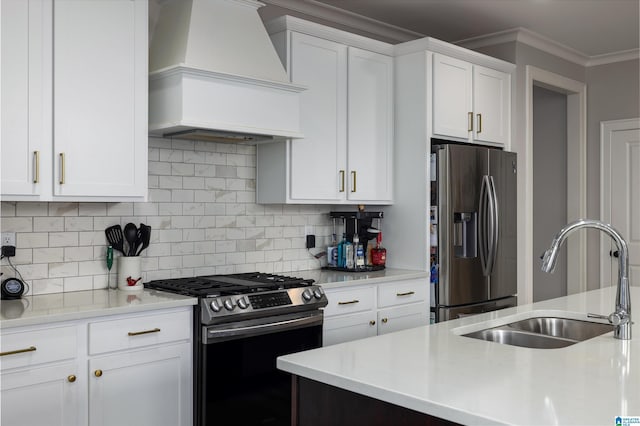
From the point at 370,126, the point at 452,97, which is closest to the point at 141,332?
the point at 370,126

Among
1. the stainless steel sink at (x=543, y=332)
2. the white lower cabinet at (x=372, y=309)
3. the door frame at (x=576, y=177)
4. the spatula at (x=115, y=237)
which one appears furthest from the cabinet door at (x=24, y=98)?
the door frame at (x=576, y=177)

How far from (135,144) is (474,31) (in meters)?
3.13

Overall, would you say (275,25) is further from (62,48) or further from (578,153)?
(578,153)

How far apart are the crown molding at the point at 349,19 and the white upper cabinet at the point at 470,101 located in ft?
2.28

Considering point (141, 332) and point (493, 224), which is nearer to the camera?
point (141, 332)

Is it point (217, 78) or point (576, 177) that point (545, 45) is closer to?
point (576, 177)

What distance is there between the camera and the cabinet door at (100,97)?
2.87 meters

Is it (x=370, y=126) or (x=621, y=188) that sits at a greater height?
(x=370, y=126)

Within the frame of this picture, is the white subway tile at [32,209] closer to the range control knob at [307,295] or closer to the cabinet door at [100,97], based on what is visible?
the cabinet door at [100,97]

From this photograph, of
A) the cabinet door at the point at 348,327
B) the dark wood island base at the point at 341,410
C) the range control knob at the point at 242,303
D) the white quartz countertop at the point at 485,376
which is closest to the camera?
the white quartz countertop at the point at 485,376

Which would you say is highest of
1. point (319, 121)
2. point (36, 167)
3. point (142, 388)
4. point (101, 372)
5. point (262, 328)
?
point (319, 121)

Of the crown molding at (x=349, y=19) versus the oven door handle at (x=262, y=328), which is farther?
the crown molding at (x=349, y=19)

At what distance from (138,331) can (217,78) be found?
1309 millimetres

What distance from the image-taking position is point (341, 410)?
1801mm
